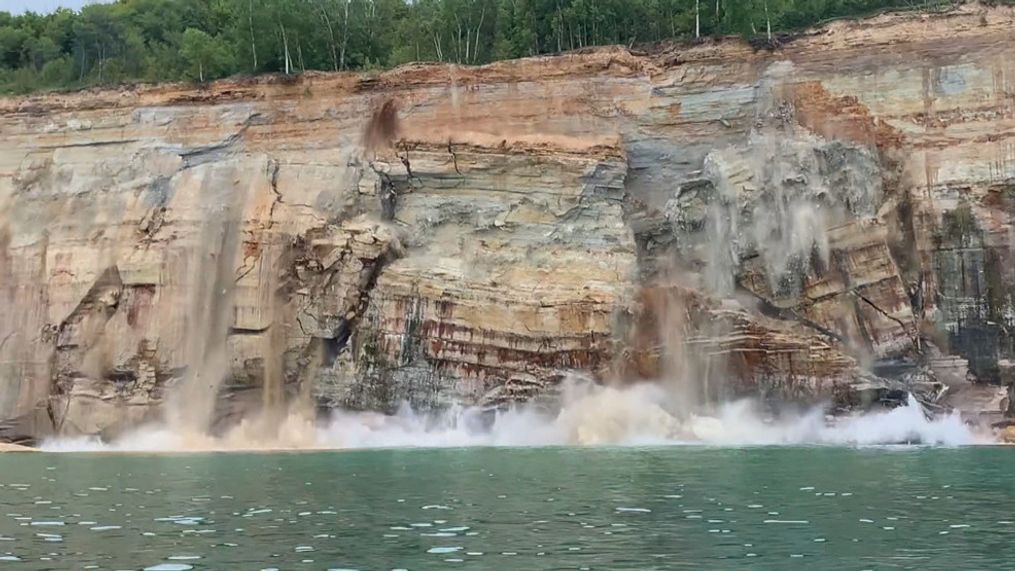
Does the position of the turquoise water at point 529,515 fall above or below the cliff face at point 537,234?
below

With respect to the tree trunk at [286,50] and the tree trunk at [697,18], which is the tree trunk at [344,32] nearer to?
the tree trunk at [286,50]

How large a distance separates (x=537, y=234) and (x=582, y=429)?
6.99m

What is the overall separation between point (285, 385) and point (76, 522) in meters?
20.5

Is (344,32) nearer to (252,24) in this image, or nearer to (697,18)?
(252,24)

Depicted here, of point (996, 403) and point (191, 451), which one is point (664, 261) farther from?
point (191, 451)

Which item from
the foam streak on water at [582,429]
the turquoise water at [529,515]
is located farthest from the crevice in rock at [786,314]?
the turquoise water at [529,515]

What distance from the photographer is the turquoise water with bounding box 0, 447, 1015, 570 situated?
9.84 metres

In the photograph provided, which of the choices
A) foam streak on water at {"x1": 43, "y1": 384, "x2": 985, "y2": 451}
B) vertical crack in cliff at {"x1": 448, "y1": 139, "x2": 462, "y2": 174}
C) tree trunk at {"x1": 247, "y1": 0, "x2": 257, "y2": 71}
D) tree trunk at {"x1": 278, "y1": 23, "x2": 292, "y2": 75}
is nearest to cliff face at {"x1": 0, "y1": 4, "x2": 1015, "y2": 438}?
vertical crack in cliff at {"x1": 448, "y1": 139, "x2": 462, "y2": 174}

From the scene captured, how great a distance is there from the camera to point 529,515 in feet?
41.9

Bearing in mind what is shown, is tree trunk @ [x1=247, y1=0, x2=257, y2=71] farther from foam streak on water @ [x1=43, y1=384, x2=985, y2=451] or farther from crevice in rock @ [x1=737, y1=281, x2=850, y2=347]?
crevice in rock @ [x1=737, y1=281, x2=850, y2=347]

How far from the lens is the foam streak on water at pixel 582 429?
2872cm

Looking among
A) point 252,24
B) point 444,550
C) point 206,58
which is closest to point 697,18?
point 252,24

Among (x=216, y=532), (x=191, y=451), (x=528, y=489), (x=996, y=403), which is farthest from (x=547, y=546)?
(x=996, y=403)

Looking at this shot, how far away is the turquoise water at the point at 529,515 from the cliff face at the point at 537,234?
33.4 ft
